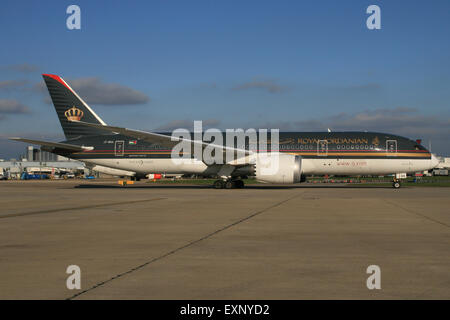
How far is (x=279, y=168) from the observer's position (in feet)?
87.9

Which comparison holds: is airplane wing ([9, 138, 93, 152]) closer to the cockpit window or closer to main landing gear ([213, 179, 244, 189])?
main landing gear ([213, 179, 244, 189])

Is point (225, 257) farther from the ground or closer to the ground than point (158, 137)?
closer to the ground

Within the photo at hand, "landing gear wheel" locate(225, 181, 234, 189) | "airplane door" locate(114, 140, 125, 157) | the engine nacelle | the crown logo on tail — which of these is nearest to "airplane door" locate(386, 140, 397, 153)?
the engine nacelle

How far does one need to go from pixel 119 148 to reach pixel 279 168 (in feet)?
41.3

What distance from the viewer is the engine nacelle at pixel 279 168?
2677 cm

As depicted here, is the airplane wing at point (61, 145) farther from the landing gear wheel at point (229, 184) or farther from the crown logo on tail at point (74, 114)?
the landing gear wheel at point (229, 184)

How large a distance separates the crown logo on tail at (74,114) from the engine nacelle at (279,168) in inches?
562

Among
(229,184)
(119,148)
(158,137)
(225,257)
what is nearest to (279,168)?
(229,184)

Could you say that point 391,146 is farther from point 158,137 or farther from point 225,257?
point 225,257

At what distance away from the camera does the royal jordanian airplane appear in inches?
1094

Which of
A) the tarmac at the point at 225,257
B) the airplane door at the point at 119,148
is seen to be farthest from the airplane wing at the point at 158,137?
the tarmac at the point at 225,257

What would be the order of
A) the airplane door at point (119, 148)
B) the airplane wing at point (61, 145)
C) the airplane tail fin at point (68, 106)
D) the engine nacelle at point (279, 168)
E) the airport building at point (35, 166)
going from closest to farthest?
the engine nacelle at point (279, 168) < the airplane wing at point (61, 145) < the airplane tail fin at point (68, 106) < the airplane door at point (119, 148) < the airport building at point (35, 166)
